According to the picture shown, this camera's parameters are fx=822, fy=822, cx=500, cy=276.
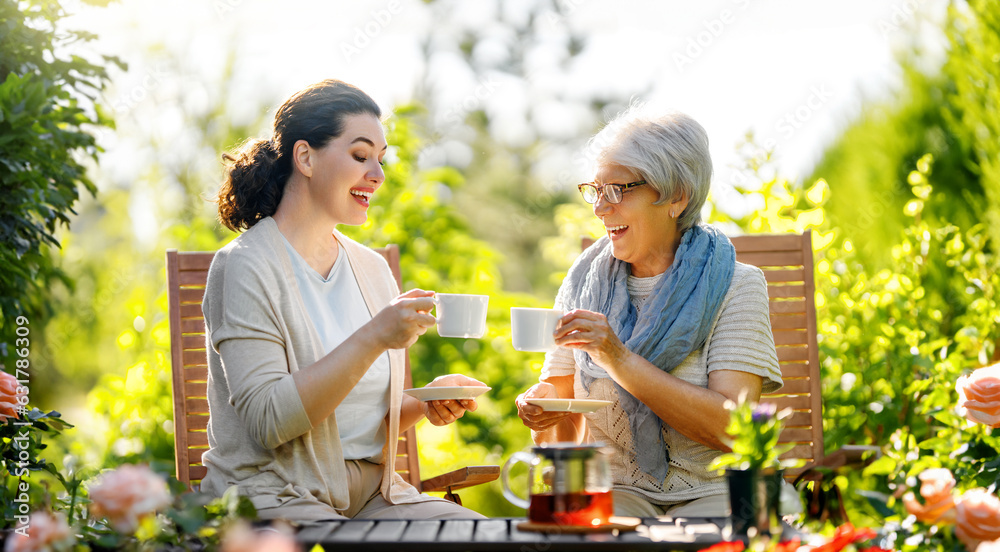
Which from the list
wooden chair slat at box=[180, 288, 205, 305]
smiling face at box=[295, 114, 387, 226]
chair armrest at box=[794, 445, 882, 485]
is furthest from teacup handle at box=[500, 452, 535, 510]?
wooden chair slat at box=[180, 288, 205, 305]

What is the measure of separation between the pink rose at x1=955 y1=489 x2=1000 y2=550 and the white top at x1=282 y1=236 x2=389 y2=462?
1551mm

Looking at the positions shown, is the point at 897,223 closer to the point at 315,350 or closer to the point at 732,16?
the point at 732,16

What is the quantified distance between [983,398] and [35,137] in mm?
2879

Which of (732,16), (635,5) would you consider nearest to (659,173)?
(732,16)

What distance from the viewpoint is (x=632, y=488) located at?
2.56m

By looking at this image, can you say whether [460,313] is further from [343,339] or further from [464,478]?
[464,478]

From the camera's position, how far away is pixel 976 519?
1.45 m

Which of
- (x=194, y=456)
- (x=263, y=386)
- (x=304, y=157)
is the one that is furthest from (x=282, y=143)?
(x=194, y=456)

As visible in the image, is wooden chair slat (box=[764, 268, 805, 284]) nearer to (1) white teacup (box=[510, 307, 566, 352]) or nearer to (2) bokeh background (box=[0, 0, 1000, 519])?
(2) bokeh background (box=[0, 0, 1000, 519])

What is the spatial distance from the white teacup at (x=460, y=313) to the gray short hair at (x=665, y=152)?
0.73m

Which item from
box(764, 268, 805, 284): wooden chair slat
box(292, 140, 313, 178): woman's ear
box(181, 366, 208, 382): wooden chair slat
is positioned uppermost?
box(292, 140, 313, 178): woman's ear

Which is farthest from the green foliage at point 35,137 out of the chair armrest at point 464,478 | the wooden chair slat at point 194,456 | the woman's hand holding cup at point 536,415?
the woman's hand holding cup at point 536,415

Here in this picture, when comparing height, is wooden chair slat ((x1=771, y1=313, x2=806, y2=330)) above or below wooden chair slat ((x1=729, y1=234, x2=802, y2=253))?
below

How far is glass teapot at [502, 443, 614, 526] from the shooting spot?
1.52 m
